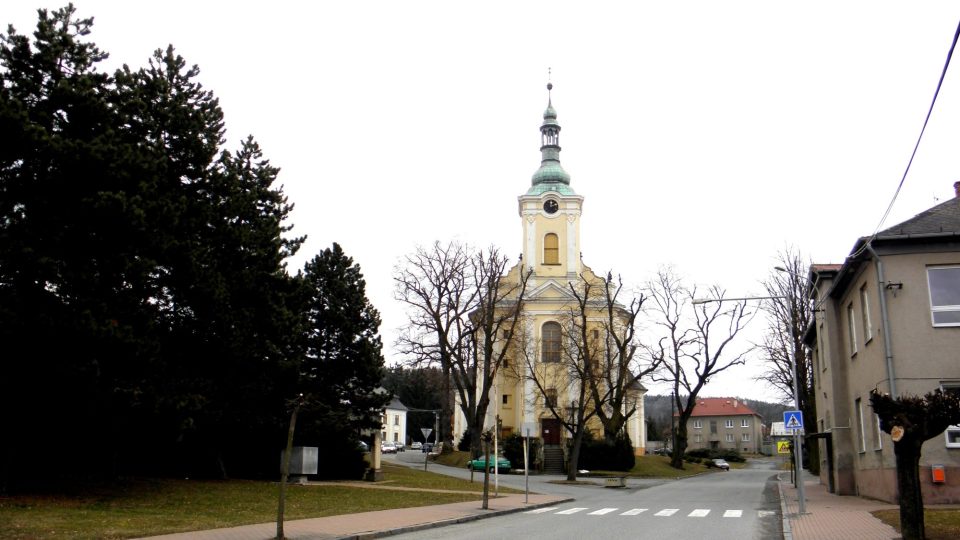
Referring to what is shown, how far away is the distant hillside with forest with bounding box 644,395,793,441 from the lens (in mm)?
107812

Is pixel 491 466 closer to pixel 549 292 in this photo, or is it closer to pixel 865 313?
pixel 549 292

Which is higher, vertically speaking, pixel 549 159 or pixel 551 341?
pixel 549 159

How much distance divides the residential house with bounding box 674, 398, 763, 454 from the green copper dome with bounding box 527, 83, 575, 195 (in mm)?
76789

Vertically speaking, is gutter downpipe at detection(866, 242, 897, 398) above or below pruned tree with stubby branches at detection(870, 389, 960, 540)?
above

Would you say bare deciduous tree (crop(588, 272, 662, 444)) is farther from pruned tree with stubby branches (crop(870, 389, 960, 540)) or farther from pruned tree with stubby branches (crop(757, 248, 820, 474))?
Answer: pruned tree with stubby branches (crop(870, 389, 960, 540))

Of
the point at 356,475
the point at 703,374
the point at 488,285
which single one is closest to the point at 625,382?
the point at 703,374

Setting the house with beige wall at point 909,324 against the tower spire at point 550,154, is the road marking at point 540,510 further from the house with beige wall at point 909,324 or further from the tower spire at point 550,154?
the tower spire at point 550,154

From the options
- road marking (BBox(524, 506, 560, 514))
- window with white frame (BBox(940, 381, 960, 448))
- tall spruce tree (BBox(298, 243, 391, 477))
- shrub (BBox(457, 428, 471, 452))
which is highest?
tall spruce tree (BBox(298, 243, 391, 477))

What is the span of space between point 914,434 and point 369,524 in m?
10.6

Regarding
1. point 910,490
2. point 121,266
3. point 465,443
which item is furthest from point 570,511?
point 465,443

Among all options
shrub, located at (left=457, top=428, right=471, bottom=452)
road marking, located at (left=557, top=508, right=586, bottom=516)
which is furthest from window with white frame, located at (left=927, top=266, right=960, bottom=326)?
shrub, located at (left=457, top=428, right=471, bottom=452)

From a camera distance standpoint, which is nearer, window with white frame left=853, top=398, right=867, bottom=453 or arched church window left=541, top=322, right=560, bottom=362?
window with white frame left=853, top=398, right=867, bottom=453

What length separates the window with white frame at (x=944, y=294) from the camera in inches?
802

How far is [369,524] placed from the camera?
17203mm
